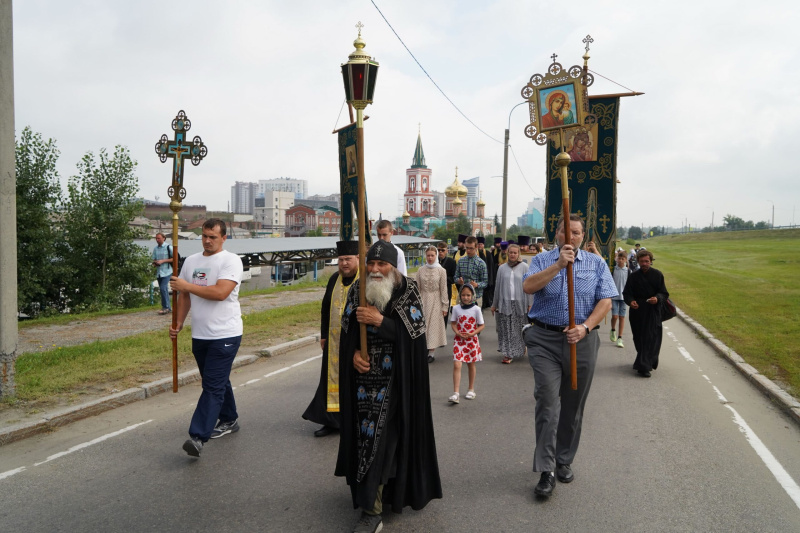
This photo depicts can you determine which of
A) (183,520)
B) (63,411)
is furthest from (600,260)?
(63,411)

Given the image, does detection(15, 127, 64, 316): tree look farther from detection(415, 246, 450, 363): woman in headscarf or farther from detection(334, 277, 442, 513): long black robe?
detection(334, 277, 442, 513): long black robe

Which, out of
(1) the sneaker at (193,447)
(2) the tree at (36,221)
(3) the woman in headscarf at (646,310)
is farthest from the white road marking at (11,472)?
(2) the tree at (36,221)

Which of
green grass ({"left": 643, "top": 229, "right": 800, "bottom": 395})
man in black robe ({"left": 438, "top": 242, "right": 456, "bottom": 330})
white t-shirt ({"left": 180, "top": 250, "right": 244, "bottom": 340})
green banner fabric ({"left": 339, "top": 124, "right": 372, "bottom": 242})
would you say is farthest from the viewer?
man in black robe ({"left": 438, "top": 242, "right": 456, "bottom": 330})

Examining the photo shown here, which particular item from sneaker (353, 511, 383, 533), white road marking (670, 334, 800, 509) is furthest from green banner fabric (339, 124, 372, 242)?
sneaker (353, 511, 383, 533)

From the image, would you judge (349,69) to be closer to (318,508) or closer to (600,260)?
(600,260)

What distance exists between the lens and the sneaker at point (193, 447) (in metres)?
5.02

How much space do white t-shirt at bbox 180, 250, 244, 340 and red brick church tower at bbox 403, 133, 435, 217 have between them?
142 meters

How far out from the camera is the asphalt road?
4117 mm

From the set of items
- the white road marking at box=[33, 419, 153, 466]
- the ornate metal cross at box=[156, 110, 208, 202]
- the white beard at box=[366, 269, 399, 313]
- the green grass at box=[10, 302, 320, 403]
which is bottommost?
the white road marking at box=[33, 419, 153, 466]

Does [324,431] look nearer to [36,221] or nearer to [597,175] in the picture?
[597,175]

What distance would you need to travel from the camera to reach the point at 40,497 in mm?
4461

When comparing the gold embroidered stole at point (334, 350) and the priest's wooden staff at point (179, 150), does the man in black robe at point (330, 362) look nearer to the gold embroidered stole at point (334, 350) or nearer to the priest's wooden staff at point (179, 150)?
the gold embroidered stole at point (334, 350)

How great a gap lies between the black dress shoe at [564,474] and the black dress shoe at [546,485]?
9.1 inches

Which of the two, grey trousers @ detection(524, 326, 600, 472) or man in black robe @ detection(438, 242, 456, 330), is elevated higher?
man in black robe @ detection(438, 242, 456, 330)
